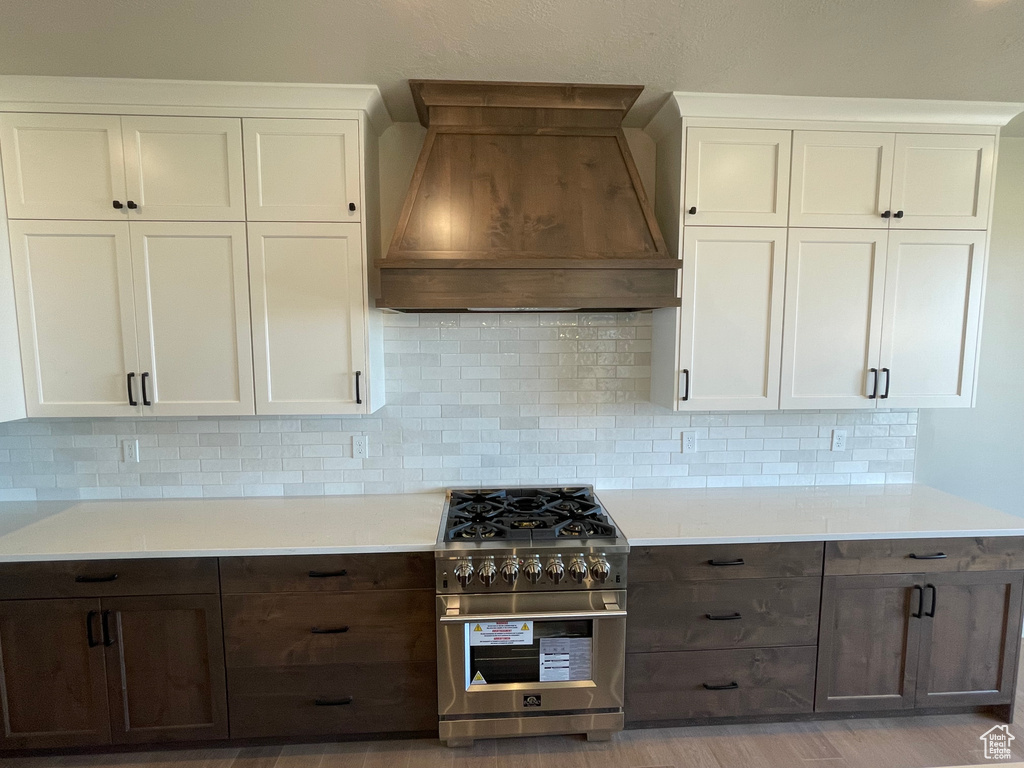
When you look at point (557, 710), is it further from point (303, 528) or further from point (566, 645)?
point (303, 528)

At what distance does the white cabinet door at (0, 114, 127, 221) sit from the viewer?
1.88m

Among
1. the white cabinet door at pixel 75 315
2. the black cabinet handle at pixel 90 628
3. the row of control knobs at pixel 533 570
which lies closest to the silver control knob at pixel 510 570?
the row of control knobs at pixel 533 570

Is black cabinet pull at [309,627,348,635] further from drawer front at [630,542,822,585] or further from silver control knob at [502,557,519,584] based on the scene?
drawer front at [630,542,822,585]

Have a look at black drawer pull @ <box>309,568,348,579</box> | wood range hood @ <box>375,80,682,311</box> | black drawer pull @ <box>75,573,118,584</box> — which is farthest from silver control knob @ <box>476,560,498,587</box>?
black drawer pull @ <box>75,573,118,584</box>

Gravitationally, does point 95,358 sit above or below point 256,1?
below

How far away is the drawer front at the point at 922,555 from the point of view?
1938 mm

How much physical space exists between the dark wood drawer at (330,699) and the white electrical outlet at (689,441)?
1.52 metres

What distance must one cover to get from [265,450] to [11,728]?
4.18 feet

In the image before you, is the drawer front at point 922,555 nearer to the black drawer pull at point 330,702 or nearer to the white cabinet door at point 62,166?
the black drawer pull at point 330,702

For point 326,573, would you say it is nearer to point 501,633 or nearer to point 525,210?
point 501,633

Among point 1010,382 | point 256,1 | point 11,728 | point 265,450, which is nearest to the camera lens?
point 256,1

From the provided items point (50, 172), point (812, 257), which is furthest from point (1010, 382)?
point (50, 172)

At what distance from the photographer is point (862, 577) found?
195 centimetres

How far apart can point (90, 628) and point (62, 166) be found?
1.73 meters
